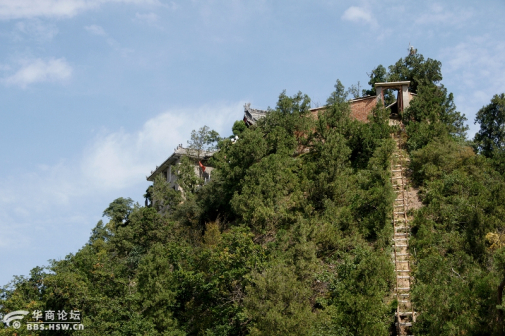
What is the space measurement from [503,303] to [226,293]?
9591 mm

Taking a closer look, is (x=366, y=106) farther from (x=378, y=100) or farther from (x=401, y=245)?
(x=401, y=245)

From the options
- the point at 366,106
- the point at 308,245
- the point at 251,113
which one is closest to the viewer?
the point at 308,245

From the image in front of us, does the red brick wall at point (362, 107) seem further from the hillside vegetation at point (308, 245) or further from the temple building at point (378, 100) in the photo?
the hillside vegetation at point (308, 245)

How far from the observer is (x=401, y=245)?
837 inches

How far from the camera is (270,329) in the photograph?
52.0 feet

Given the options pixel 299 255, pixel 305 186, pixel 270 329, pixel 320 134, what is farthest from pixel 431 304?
pixel 320 134

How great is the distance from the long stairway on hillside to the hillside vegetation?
0.34 meters

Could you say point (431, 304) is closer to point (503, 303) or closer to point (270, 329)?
point (503, 303)

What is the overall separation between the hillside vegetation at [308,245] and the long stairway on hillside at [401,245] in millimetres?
336

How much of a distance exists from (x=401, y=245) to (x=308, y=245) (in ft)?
12.9

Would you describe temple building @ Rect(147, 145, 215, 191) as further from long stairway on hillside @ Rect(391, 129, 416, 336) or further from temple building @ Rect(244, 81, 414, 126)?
long stairway on hillside @ Rect(391, 129, 416, 336)

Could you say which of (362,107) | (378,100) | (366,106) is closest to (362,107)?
(362,107)

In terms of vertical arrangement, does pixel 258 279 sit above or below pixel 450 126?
below

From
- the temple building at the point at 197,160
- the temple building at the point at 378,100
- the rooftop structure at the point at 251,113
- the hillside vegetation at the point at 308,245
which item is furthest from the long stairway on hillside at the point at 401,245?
the temple building at the point at 197,160
